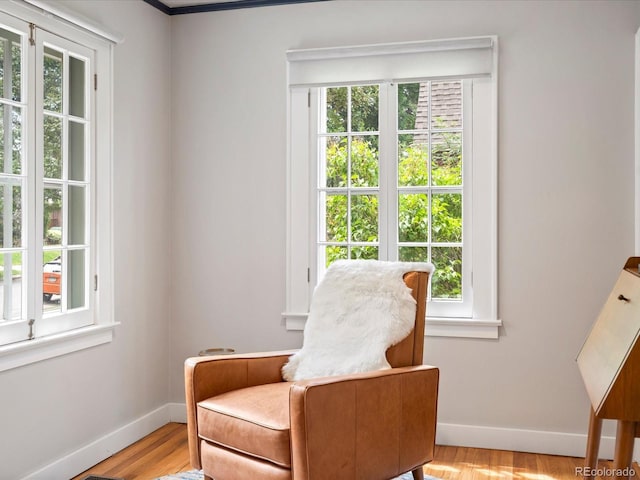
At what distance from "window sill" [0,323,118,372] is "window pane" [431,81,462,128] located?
6.59ft

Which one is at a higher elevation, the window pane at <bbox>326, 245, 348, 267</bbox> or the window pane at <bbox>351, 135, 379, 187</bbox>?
the window pane at <bbox>351, 135, 379, 187</bbox>

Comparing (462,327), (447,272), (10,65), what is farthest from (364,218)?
(10,65)

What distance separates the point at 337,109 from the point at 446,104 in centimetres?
60

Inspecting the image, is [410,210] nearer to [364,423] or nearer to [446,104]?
[446,104]

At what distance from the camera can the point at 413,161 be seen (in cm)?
355

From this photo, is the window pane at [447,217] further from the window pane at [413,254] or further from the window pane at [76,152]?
the window pane at [76,152]

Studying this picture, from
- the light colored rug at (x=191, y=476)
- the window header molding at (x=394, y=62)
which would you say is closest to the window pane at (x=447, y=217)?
the window header molding at (x=394, y=62)

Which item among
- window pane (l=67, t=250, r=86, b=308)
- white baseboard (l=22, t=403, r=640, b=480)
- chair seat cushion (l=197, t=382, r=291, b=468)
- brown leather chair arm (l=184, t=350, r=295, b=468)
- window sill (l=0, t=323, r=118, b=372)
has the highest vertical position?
window pane (l=67, t=250, r=86, b=308)

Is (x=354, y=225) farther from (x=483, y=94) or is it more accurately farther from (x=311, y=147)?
(x=483, y=94)

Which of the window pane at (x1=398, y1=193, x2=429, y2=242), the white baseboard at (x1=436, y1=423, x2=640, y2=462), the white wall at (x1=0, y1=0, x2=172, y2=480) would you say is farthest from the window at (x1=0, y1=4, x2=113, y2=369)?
the white baseboard at (x1=436, y1=423, x2=640, y2=462)

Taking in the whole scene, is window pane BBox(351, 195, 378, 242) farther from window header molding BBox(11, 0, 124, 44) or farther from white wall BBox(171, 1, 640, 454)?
window header molding BBox(11, 0, 124, 44)

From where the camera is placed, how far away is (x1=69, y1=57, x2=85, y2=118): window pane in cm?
308

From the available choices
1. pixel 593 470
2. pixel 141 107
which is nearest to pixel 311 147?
pixel 141 107

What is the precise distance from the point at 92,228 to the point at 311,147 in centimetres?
125
